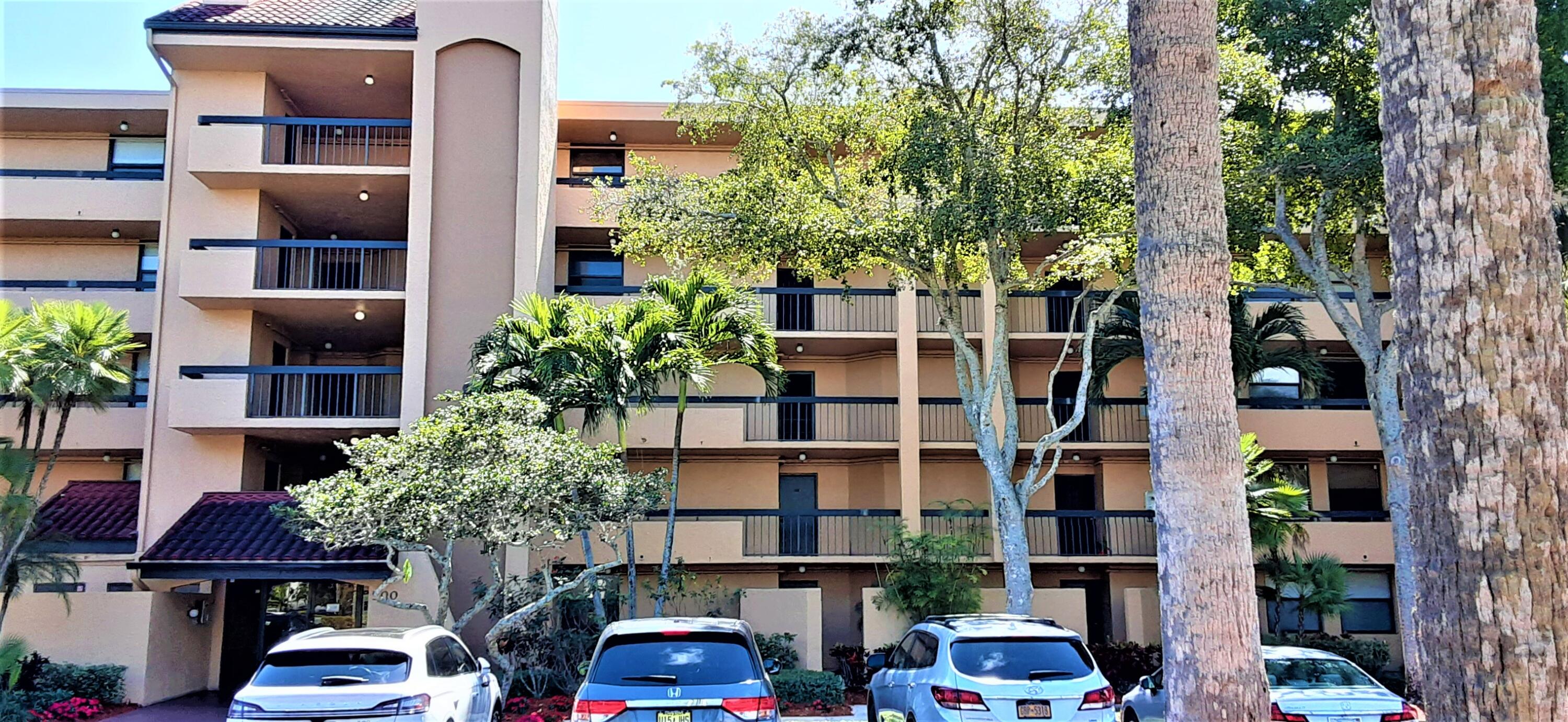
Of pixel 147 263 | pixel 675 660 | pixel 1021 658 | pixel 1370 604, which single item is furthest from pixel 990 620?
pixel 147 263

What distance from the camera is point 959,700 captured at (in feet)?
34.9

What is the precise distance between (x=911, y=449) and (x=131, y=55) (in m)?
17.5

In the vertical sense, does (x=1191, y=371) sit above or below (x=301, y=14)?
below

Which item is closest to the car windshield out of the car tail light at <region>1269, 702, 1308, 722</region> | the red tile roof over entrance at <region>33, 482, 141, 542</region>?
the car tail light at <region>1269, 702, 1308, 722</region>

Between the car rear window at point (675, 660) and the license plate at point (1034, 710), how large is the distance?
2469mm

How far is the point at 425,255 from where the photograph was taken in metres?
21.0

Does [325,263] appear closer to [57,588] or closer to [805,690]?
[57,588]

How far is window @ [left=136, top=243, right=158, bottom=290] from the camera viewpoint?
2436cm

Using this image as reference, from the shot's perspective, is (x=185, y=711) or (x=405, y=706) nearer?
(x=405, y=706)

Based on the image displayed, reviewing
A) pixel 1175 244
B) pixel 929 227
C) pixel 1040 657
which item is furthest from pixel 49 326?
pixel 1175 244

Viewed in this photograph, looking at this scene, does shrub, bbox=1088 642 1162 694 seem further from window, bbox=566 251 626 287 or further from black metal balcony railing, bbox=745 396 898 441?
window, bbox=566 251 626 287

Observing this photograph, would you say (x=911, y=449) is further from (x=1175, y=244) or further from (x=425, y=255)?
(x=1175, y=244)

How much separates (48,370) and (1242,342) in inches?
851

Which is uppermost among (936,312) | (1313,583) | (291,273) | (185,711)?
(291,273)
